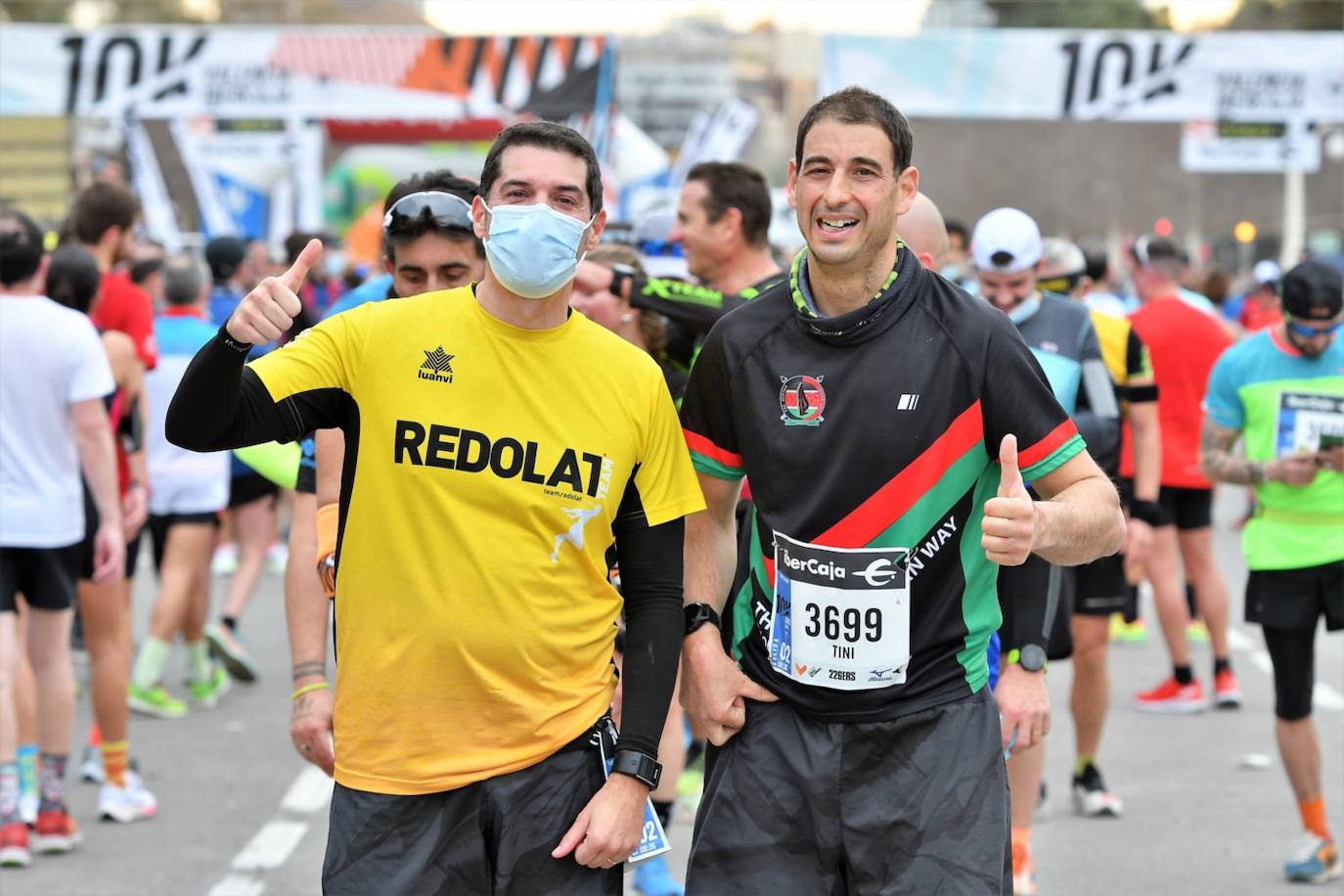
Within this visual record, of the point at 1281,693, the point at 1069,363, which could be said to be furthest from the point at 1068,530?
the point at 1281,693

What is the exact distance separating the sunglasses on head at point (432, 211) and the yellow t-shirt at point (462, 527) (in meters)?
0.78

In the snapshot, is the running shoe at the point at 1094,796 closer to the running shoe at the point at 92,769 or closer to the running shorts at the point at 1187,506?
the running shorts at the point at 1187,506

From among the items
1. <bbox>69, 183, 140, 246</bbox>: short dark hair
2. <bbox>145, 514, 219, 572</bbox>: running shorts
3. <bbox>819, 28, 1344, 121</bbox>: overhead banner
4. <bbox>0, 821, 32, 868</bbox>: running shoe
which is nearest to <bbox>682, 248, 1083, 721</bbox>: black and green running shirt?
<bbox>0, 821, 32, 868</bbox>: running shoe

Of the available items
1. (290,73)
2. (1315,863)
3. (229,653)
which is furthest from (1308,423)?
(290,73)

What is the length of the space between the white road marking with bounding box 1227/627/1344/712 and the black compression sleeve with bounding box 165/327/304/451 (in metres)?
6.67

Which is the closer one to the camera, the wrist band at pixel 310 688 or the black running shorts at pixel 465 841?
the black running shorts at pixel 465 841

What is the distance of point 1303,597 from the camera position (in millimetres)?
6875

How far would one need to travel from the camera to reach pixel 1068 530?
3.50 meters

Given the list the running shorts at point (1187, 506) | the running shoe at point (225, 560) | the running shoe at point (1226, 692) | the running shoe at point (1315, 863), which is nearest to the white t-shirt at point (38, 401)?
the running shoe at point (1315, 863)

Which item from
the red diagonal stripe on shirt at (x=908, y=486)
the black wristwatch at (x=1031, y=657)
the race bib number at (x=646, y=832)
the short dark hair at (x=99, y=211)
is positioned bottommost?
the race bib number at (x=646, y=832)

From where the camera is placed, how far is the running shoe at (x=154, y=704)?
9.70 metres

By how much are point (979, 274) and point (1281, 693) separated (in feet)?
6.39

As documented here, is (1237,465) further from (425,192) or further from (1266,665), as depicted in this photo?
(1266,665)

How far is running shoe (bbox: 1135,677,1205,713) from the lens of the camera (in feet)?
32.8
